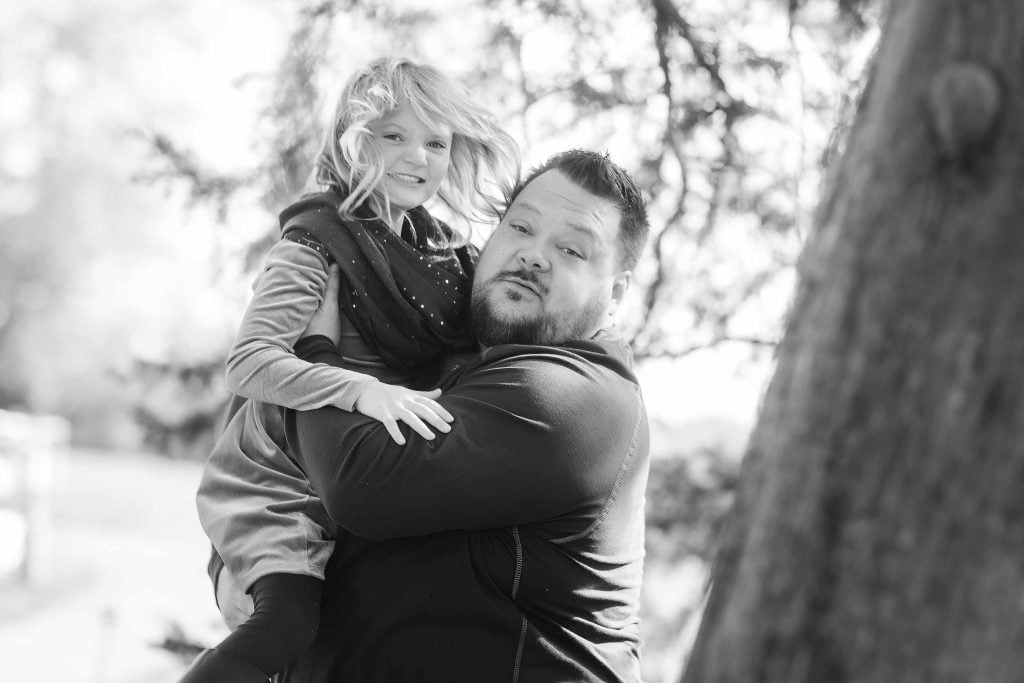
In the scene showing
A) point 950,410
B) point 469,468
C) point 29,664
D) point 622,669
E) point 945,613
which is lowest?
point 29,664

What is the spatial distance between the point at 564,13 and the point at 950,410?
365cm

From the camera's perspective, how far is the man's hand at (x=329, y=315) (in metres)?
2.56

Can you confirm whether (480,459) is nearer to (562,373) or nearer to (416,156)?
(562,373)

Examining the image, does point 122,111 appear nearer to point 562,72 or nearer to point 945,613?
point 562,72

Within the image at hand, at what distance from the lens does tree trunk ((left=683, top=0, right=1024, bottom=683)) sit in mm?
1200

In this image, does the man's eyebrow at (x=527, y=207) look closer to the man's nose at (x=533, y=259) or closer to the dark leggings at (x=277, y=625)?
the man's nose at (x=533, y=259)

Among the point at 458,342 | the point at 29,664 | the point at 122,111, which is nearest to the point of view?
the point at 458,342

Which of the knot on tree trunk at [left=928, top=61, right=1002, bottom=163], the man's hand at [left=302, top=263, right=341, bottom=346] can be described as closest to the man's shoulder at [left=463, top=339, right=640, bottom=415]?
the man's hand at [left=302, top=263, right=341, bottom=346]

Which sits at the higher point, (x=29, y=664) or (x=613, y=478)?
(x=613, y=478)

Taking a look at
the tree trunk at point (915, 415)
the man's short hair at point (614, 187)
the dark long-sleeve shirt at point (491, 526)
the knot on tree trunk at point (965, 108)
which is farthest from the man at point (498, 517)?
the knot on tree trunk at point (965, 108)

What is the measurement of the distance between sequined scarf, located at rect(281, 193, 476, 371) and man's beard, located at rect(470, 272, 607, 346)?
73mm

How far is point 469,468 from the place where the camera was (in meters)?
2.17

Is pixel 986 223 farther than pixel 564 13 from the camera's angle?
No

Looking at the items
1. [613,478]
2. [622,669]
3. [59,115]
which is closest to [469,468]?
[613,478]
